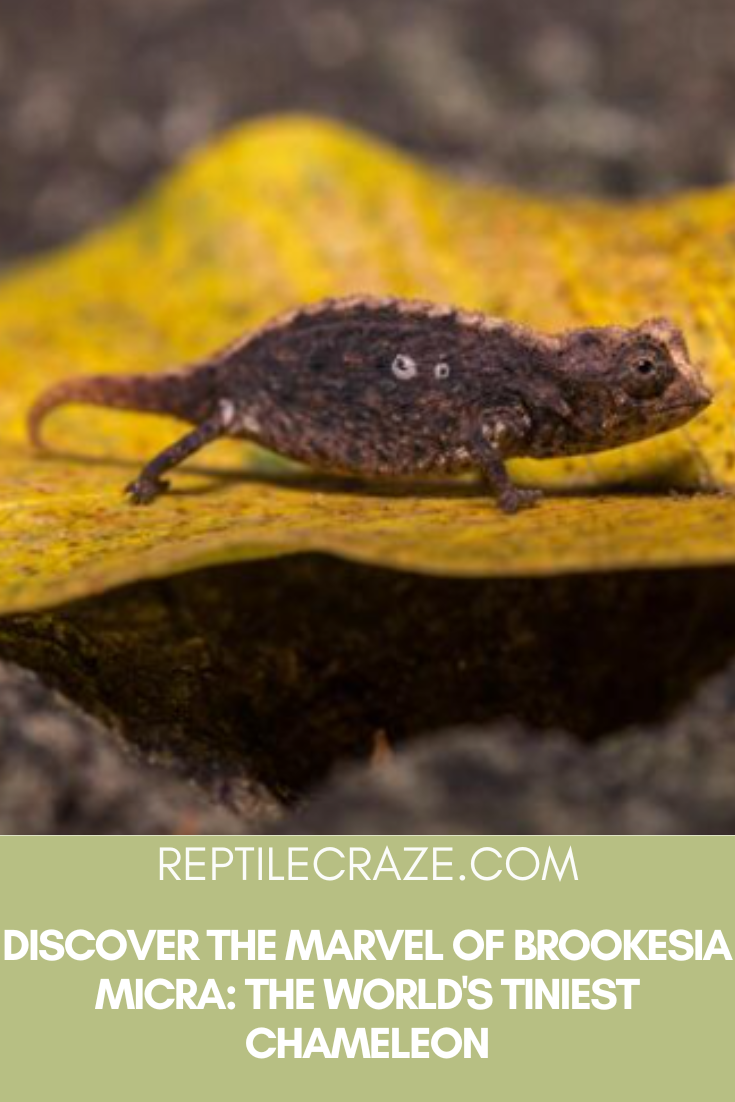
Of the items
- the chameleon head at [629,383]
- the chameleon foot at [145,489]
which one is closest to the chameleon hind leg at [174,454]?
the chameleon foot at [145,489]

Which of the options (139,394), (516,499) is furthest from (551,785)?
(139,394)

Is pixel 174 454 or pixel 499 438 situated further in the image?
pixel 174 454

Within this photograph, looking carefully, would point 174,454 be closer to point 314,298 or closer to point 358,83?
point 314,298

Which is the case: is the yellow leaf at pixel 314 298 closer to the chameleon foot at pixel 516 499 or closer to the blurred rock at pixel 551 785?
the chameleon foot at pixel 516 499

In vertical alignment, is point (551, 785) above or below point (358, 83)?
below

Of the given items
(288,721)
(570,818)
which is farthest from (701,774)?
(288,721)
